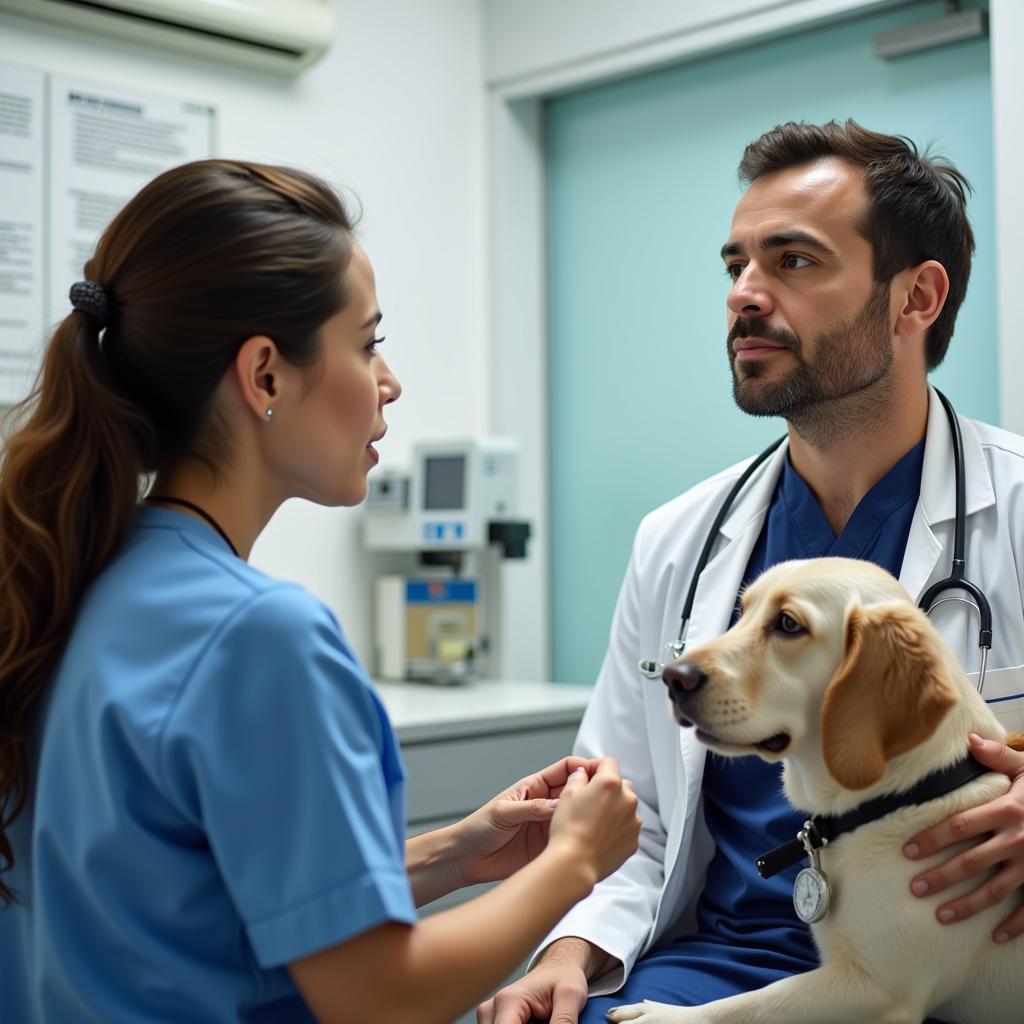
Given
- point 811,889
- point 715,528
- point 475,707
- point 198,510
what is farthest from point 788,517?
point 475,707

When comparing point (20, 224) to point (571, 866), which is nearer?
point (571, 866)

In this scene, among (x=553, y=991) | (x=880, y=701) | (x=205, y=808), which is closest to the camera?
(x=205, y=808)

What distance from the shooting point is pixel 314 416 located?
106cm

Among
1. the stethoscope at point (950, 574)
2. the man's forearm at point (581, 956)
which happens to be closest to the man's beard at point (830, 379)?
the stethoscope at point (950, 574)

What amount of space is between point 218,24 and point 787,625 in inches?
83.8

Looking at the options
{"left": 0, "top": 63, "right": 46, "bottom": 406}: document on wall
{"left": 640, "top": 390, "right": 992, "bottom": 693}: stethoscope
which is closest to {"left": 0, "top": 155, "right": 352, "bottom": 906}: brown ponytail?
{"left": 640, "top": 390, "right": 992, "bottom": 693}: stethoscope

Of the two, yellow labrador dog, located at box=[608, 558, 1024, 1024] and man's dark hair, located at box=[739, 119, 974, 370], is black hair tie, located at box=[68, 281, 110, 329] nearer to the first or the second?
yellow labrador dog, located at box=[608, 558, 1024, 1024]

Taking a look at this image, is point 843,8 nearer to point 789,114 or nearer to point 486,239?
point 789,114

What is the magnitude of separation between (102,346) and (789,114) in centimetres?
210

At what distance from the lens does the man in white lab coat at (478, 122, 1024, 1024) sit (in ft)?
4.61

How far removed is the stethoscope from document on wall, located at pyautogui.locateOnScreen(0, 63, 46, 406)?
151cm

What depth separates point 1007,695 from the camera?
4.47 feet

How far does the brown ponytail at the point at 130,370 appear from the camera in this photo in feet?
3.19

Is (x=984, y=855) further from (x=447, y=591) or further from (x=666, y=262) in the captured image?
(x=666, y=262)
